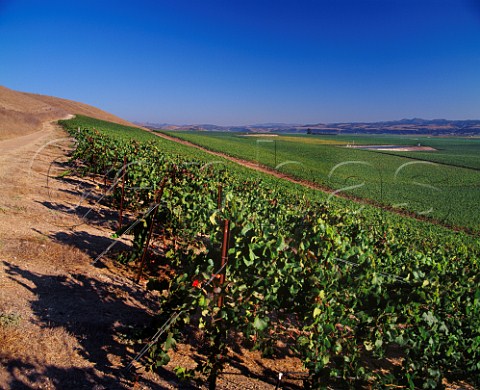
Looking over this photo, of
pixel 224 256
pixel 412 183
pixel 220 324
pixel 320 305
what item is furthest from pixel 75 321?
pixel 412 183

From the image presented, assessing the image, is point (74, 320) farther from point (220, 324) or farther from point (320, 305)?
point (320, 305)

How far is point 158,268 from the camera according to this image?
23.2 feet

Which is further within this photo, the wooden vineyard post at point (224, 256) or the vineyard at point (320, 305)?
the vineyard at point (320, 305)

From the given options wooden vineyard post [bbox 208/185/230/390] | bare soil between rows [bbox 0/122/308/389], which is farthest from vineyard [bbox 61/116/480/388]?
bare soil between rows [bbox 0/122/308/389]

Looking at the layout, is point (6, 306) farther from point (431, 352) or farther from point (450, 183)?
point (450, 183)

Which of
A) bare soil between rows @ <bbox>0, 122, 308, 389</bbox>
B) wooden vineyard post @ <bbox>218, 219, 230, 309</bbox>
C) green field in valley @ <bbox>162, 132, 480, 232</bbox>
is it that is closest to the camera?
wooden vineyard post @ <bbox>218, 219, 230, 309</bbox>

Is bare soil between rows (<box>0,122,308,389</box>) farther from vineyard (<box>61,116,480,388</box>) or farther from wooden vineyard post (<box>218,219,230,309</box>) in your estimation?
wooden vineyard post (<box>218,219,230,309</box>)

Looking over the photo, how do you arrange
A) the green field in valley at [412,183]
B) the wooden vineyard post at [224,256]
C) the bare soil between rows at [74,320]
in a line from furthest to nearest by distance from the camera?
the green field in valley at [412,183]
the bare soil between rows at [74,320]
the wooden vineyard post at [224,256]

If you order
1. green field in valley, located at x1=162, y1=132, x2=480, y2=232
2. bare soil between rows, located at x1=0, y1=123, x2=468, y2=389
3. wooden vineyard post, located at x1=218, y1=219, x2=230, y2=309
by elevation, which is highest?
wooden vineyard post, located at x1=218, y1=219, x2=230, y2=309

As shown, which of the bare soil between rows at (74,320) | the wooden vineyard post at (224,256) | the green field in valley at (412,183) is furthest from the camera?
the green field in valley at (412,183)

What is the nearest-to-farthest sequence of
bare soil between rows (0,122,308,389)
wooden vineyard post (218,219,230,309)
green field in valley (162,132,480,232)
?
1. wooden vineyard post (218,219,230,309)
2. bare soil between rows (0,122,308,389)
3. green field in valley (162,132,480,232)

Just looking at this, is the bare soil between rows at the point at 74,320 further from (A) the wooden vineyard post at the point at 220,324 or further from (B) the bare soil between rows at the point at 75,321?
(A) the wooden vineyard post at the point at 220,324

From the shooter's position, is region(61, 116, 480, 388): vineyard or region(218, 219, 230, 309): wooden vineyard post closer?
region(218, 219, 230, 309): wooden vineyard post

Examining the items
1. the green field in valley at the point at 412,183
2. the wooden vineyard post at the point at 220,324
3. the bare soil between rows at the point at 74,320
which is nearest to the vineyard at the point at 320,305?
the wooden vineyard post at the point at 220,324
